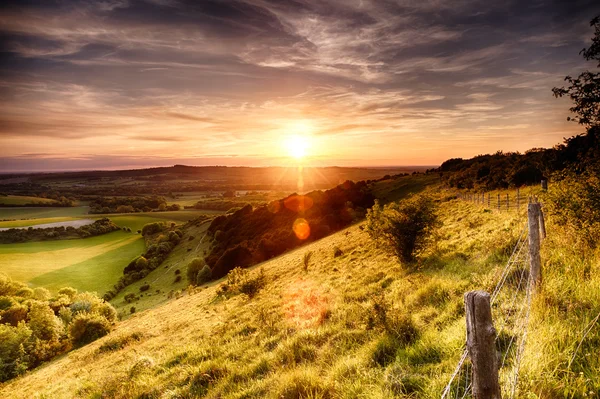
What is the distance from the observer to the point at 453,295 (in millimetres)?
8578

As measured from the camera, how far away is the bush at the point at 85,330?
34.7 m

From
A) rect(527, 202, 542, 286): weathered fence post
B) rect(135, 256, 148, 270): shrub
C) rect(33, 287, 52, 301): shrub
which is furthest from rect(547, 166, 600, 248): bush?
rect(135, 256, 148, 270): shrub

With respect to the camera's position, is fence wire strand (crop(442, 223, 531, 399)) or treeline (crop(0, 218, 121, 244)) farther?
treeline (crop(0, 218, 121, 244))

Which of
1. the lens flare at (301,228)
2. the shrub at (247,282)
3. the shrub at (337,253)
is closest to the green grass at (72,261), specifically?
the lens flare at (301,228)

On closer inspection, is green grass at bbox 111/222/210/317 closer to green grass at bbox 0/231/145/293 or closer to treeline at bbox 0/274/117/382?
treeline at bbox 0/274/117/382

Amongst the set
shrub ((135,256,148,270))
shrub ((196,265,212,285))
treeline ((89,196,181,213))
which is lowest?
shrub ((135,256,148,270))

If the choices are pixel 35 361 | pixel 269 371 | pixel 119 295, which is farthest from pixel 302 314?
pixel 119 295

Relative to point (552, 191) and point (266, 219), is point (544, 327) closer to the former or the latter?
point (552, 191)

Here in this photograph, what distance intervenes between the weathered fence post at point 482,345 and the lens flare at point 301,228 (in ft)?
161

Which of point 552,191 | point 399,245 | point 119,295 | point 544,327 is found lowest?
point 119,295

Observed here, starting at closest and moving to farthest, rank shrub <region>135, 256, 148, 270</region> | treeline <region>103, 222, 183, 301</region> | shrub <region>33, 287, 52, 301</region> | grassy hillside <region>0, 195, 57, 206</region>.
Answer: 1. shrub <region>33, 287, 52, 301</region>
2. treeline <region>103, 222, 183, 301</region>
3. shrub <region>135, 256, 148, 270</region>
4. grassy hillside <region>0, 195, 57, 206</region>

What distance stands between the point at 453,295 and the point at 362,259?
1522 cm

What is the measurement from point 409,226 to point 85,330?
128 ft

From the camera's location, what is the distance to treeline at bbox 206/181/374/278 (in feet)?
170
